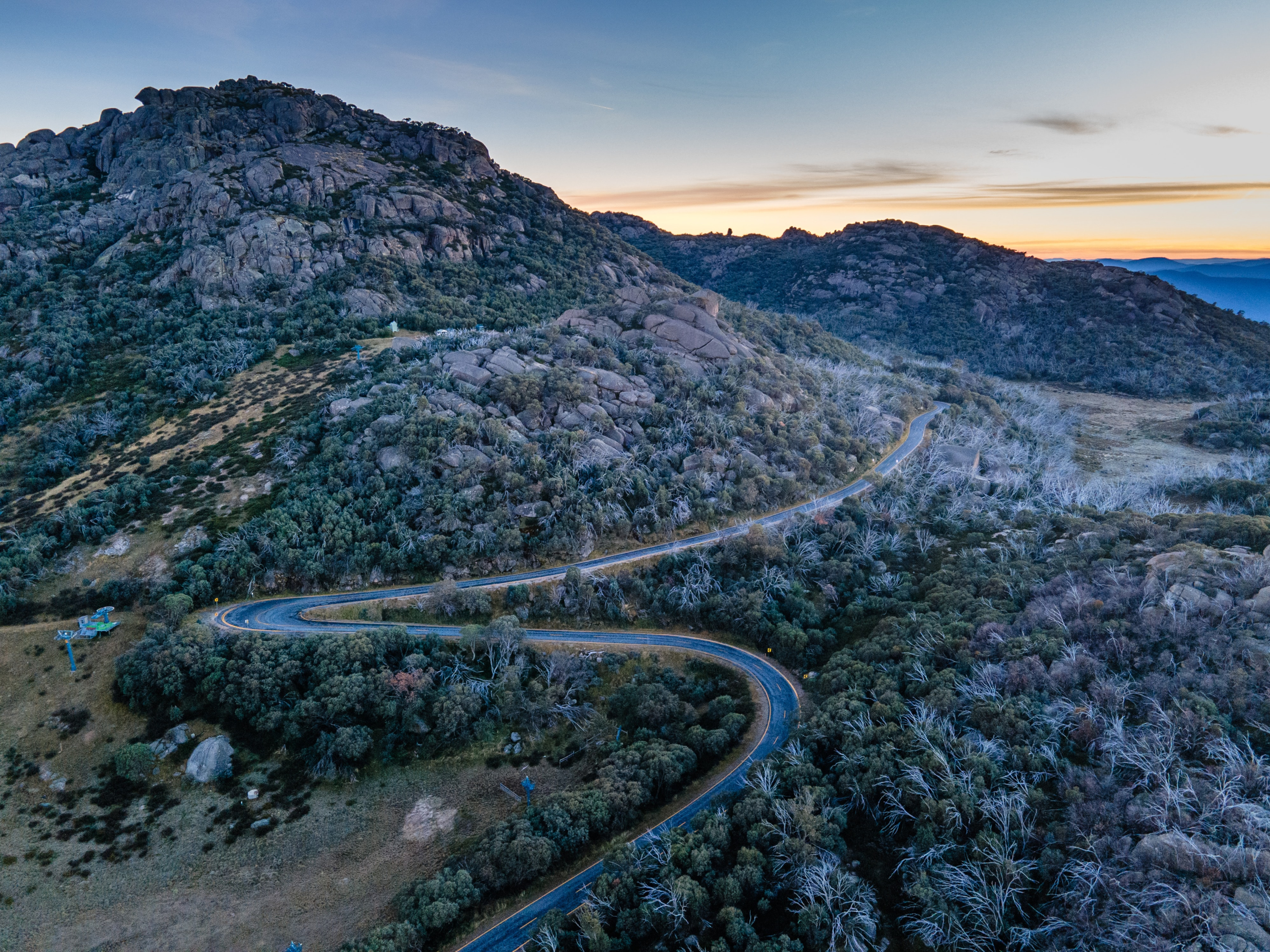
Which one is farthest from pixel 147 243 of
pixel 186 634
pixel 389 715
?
pixel 389 715

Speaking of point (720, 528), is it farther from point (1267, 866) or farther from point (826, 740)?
point (1267, 866)

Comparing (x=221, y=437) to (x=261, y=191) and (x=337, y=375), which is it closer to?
(x=337, y=375)

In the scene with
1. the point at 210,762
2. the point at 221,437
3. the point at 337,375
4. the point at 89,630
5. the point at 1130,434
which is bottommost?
the point at 210,762

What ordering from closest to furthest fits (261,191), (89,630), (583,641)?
(89,630), (583,641), (261,191)

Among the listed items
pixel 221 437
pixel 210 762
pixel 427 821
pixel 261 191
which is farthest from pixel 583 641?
pixel 261 191

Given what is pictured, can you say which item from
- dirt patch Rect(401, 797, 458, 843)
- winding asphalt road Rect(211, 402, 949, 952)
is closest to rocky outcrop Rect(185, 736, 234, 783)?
winding asphalt road Rect(211, 402, 949, 952)

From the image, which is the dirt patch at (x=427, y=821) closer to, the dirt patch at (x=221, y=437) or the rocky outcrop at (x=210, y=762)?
the rocky outcrop at (x=210, y=762)

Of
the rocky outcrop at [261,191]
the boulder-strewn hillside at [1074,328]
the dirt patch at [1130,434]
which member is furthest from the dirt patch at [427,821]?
the boulder-strewn hillside at [1074,328]
